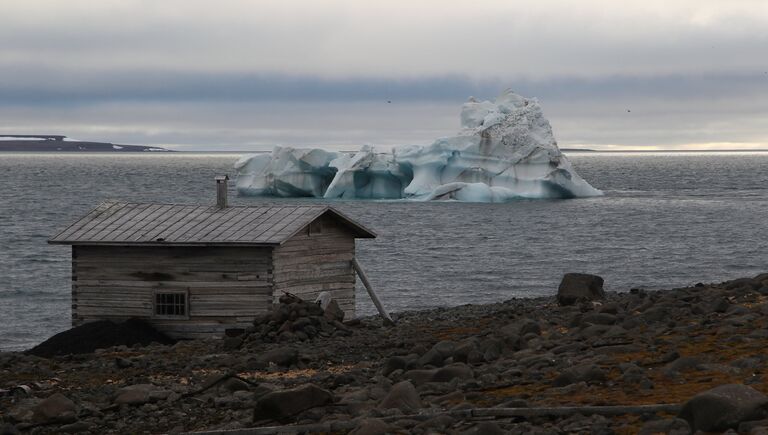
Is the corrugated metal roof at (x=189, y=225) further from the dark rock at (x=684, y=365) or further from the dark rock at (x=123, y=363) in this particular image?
the dark rock at (x=684, y=365)

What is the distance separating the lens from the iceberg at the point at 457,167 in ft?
224

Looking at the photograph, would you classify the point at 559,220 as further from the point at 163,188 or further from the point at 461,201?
the point at 163,188

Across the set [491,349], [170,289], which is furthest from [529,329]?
[170,289]

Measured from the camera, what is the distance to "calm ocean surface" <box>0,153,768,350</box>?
3616 cm

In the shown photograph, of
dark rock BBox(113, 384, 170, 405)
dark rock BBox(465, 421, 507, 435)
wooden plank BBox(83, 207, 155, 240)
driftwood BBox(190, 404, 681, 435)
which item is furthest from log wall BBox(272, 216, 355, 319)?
dark rock BBox(465, 421, 507, 435)

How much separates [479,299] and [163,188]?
75.2 m

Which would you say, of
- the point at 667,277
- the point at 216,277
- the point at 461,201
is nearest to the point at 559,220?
the point at 461,201

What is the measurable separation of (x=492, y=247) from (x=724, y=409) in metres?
44.9

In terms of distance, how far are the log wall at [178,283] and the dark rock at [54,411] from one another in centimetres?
826

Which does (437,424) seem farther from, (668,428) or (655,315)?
(655,315)

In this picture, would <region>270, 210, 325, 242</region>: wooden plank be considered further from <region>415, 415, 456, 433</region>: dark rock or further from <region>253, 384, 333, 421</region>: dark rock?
<region>415, 415, 456, 433</region>: dark rock

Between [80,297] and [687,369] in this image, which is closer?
[687,369]

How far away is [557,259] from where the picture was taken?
154 feet

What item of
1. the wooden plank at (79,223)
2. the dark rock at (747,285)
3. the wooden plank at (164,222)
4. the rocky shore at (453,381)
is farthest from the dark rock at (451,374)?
the wooden plank at (79,223)
